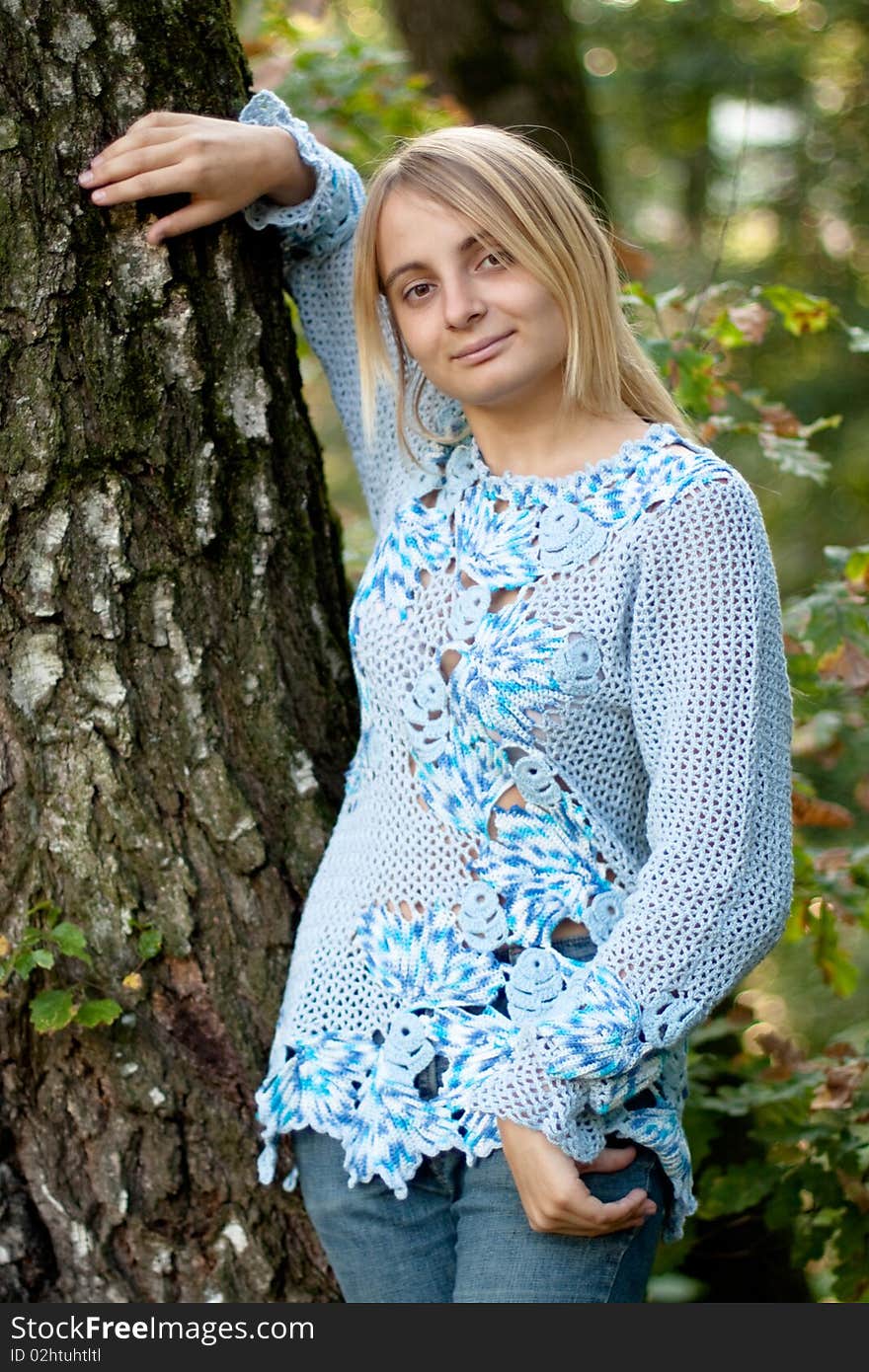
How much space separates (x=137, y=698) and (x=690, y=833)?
83 cm

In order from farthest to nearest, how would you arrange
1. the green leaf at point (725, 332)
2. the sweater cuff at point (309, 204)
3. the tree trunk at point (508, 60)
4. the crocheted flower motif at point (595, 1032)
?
the tree trunk at point (508, 60) → the green leaf at point (725, 332) → the sweater cuff at point (309, 204) → the crocheted flower motif at point (595, 1032)

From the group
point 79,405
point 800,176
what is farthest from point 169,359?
point 800,176

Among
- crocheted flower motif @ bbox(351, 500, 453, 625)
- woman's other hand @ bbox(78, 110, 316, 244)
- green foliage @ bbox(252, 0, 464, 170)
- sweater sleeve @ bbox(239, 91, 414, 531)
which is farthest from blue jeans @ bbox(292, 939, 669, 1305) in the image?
green foliage @ bbox(252, 0, 464, 170)

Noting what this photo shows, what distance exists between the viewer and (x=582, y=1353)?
1676mm

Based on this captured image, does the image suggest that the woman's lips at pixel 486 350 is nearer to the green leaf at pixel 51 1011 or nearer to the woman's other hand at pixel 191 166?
the woman's other hand at pixel 191 166

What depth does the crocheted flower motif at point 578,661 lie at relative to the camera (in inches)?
67.3

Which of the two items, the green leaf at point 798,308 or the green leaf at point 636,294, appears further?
the green leaf at point 798,308

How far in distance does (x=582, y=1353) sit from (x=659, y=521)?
3.44 ft

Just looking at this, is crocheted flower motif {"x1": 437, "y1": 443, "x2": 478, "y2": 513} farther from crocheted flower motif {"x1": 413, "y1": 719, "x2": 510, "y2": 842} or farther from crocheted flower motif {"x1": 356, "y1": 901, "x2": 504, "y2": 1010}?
crocheted flower motif {"x1": 356, "y1": 901, "x2": 504, "y2": 1010}

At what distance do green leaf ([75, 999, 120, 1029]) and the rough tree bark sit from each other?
65 mm

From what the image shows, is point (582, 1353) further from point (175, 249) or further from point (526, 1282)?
point (175, 249)

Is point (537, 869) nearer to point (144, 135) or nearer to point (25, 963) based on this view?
point (25, 963)

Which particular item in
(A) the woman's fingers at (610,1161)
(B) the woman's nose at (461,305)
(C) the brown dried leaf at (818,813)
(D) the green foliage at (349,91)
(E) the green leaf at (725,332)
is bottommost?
(C) the brown dried leaf at (818,813)

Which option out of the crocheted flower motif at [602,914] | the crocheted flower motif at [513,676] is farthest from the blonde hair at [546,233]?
the crocheted flower motif at [602,914]
